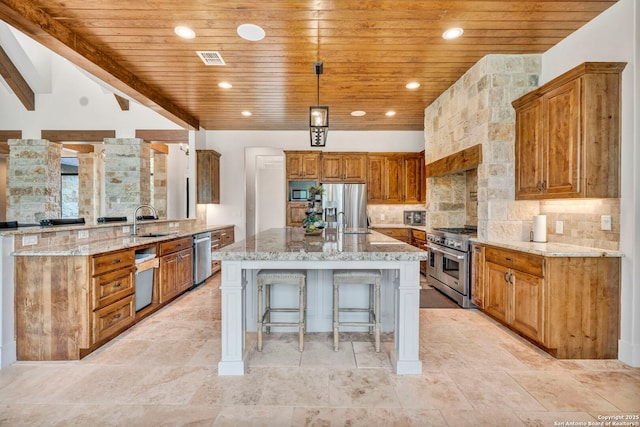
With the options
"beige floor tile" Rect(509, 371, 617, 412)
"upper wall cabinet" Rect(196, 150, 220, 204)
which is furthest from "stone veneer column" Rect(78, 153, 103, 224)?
"beige floor tile" Rect(509, 371, 617, 412)

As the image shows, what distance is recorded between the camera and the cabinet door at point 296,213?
19.7 feet

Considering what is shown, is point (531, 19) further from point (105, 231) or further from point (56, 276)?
point (105, 231)

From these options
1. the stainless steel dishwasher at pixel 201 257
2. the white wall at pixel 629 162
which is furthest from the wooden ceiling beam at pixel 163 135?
the white wall at pixel 629 162

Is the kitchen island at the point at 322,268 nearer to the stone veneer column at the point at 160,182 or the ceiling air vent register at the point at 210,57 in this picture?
the ceiling air vent register at the point at 210,57

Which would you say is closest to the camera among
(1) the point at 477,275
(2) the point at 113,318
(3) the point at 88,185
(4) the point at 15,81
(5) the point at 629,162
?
(5) the point at 629,162

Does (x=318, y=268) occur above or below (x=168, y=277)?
above

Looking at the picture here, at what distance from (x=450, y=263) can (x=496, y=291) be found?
1.00m

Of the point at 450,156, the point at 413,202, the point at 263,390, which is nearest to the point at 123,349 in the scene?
the point at 263,390

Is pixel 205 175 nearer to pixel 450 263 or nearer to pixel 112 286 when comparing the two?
pixel 112 286

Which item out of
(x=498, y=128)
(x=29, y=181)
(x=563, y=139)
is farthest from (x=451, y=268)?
(x=29, y=181)

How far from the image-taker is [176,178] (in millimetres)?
7828

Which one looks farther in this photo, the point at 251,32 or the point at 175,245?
the point at 175,245

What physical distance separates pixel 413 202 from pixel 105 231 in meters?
5.06

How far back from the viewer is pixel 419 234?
5426mm
